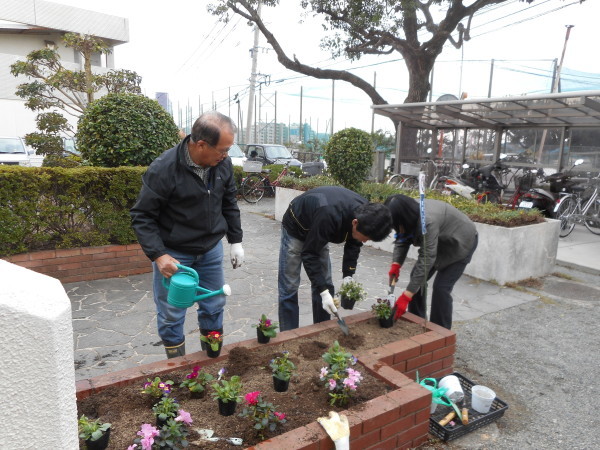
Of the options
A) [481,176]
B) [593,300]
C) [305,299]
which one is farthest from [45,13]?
[593,300]

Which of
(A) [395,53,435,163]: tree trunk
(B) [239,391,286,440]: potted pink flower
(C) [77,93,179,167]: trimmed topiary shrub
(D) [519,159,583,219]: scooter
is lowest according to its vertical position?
(B) [239,391,286,440]: potted pink flower

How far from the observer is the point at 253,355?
9.39 ft

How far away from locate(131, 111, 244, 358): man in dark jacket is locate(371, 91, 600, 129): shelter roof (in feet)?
25.0

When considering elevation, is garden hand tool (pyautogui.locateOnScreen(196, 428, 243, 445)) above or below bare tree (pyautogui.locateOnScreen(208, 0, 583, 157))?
below

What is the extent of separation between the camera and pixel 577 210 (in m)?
→ 8.48

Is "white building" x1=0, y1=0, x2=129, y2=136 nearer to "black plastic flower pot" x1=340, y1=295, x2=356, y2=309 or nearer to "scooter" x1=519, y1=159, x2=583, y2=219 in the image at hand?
"scooter" x1=519, y1=159, x2=583, y2=219

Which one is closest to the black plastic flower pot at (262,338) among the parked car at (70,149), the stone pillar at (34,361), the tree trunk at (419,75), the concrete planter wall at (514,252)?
the stone pillar at (34,361)

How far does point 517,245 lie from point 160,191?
477 centimetres

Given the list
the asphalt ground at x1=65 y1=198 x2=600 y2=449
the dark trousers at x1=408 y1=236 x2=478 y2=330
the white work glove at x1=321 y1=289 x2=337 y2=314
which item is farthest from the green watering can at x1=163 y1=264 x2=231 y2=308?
→ the dark trousers at x1=408 y1=236 x2=478 y2=330

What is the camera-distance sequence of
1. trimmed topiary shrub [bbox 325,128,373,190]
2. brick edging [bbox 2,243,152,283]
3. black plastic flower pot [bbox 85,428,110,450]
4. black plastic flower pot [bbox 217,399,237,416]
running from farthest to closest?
trimmed topiary shrub [bbox 325,128,373,190] < brick edging [bbox 2,243,152,283] < black plastic flower pot [bbox 217,399,237,416] < black plastic flower pot [bbox 85,428,110,450]

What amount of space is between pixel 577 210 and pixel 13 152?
17.1 m

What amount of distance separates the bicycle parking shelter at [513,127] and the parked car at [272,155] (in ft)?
14.4

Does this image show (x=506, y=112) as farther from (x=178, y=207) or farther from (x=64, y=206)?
(x=178, y=207)

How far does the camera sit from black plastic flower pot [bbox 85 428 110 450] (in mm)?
1871
